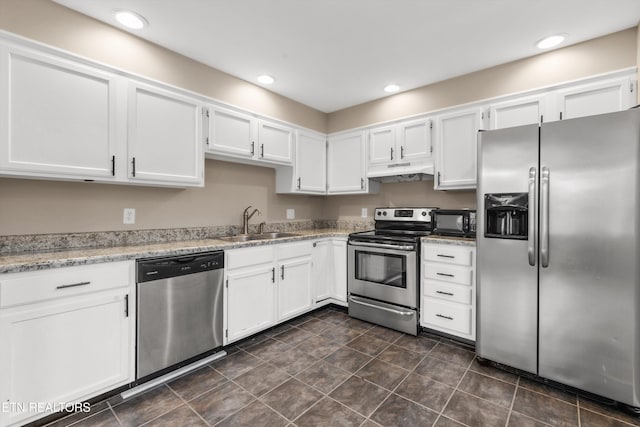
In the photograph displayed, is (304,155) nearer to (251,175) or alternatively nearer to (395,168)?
(251,175)

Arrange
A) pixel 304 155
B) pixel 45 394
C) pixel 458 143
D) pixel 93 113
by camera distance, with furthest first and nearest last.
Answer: pixel 304 155 < pixel 458 143 < pixel 93 113 < pixel 45 394

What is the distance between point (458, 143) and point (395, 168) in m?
0.72

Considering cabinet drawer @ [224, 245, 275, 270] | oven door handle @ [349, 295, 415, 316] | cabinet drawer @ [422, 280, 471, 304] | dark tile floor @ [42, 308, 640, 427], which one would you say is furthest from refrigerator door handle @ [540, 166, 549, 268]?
cabinet drawer @ [224, 245, 275, 270]

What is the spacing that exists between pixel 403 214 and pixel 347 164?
1.01 meters

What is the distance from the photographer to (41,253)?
1896 mm

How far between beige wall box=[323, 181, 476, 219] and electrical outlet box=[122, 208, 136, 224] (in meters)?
2.63

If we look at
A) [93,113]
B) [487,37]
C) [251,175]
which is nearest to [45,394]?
[93,113]

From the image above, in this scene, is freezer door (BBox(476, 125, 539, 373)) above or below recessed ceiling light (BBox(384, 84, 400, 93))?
below

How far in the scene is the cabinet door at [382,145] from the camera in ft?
11.3

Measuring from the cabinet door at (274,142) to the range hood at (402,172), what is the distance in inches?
41.9

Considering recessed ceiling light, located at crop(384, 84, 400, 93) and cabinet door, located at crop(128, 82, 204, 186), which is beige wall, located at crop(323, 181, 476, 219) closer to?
recessed ceiling light, located at crop(384, 84, 400, 93)

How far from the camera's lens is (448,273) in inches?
106

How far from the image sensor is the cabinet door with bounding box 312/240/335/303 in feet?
11.0

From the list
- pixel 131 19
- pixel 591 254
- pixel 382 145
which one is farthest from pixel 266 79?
pixel 591 254
